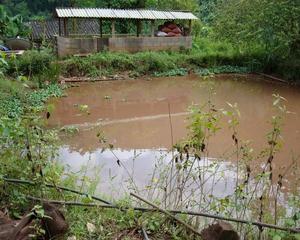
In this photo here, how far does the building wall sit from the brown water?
7.48ft

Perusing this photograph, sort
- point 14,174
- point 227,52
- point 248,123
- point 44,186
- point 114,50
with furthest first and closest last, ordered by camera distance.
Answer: point 227,52 < point 114,50 < point 248,123 < point 14,174 < point 44,186

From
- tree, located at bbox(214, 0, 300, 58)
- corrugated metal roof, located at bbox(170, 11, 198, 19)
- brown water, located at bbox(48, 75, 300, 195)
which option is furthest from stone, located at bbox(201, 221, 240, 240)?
corrugated metal roof, located at bbox(170, 11, 198, 19)

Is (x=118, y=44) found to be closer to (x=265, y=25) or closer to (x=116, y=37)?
(x=116, y=37)

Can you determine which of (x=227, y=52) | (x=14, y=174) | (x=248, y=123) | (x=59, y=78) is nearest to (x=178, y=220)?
(x=14, y=174)

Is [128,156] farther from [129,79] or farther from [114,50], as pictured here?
[114,50]

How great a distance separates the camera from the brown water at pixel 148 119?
5.62 m

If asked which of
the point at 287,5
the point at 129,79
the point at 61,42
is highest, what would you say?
the point at 287,5

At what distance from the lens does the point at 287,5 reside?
36.8 feet

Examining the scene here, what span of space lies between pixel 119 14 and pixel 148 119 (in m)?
7.14

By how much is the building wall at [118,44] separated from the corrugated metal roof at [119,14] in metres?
0.86

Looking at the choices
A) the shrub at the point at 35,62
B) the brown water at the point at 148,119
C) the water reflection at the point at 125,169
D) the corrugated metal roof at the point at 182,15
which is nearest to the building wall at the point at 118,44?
the corrugated metal roof at the point at 182,15

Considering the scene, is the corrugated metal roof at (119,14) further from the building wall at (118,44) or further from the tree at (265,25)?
the tree at (265,25)

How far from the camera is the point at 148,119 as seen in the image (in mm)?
8195

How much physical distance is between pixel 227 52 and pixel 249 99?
4.96m
